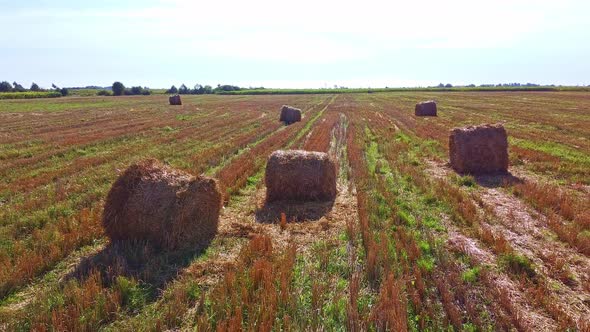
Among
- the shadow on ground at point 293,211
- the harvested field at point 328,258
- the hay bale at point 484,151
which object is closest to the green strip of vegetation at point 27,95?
the harvested field at point 328,258

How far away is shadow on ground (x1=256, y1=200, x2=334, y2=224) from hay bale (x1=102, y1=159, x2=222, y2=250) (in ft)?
5.31

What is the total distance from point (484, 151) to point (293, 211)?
749 centimetres

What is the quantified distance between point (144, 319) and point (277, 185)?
17.0 ft

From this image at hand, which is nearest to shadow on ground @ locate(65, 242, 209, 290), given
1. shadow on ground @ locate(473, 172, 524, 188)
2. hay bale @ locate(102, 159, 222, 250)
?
hay bale @ locate(102, 159, 222, 250)

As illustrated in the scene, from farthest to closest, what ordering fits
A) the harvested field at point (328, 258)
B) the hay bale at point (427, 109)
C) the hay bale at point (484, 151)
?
the hay bale at point (427, 109)
the hay bale at point (484, 151)
the harvested field at point (328, 258)

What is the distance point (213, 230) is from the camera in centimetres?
739

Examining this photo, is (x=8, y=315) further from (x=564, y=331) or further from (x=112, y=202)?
Result: (x=564, y=331)

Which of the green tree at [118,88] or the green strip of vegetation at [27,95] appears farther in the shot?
the green tree at [118,88]

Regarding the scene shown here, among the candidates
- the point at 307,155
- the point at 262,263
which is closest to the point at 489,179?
the point at 307,155

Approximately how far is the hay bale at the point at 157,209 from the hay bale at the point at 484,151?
9.16m

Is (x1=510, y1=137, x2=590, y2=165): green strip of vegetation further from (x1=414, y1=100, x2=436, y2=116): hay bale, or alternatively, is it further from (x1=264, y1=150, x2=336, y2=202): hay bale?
(x1=414, y1=100, x2=436, y2=116): hay bale

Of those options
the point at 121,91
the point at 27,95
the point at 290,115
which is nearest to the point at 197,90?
the point at 121,91

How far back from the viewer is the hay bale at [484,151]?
39.4ft

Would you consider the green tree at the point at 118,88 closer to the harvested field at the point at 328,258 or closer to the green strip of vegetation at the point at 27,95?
the green strip of vegetation at the point at 27,95
